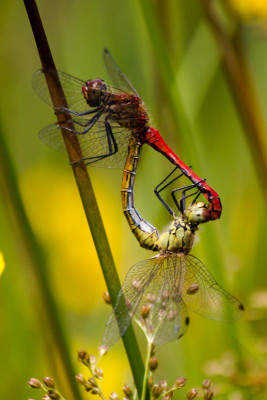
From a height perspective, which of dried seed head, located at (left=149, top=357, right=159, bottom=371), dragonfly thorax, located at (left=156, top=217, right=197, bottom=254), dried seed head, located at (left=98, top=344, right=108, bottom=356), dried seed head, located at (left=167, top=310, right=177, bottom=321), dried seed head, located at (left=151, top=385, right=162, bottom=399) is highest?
dragonfly thorax, located at (left=156, top=217, right=197, bottom=254)

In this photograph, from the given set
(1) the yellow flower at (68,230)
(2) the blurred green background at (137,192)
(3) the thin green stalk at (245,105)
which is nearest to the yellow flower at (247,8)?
(2) the blurred green background at (137,192)

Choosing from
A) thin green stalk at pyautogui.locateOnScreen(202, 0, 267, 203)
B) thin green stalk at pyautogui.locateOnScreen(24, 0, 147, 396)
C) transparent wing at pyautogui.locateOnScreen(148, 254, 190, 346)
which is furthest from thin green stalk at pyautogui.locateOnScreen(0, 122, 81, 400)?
thin green stalk at pyautogui.locateOnScreen(202, 0, 267, 203)

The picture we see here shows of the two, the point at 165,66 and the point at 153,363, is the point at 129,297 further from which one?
the point at 165,66

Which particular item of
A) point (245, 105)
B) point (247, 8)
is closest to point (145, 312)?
point (245, 105)

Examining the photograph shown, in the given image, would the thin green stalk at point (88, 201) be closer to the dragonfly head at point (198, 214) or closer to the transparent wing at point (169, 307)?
the transparent wing at point (169, 307)

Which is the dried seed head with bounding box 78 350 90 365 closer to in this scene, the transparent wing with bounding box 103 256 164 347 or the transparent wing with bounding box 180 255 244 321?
the transparent wing with bounding box 103 256 164 347

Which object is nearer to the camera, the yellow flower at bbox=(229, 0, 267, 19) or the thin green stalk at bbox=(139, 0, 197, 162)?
the thin green stalk at bbox=(139, 0, 197, 162)

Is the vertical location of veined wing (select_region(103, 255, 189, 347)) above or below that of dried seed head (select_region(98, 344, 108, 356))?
above
